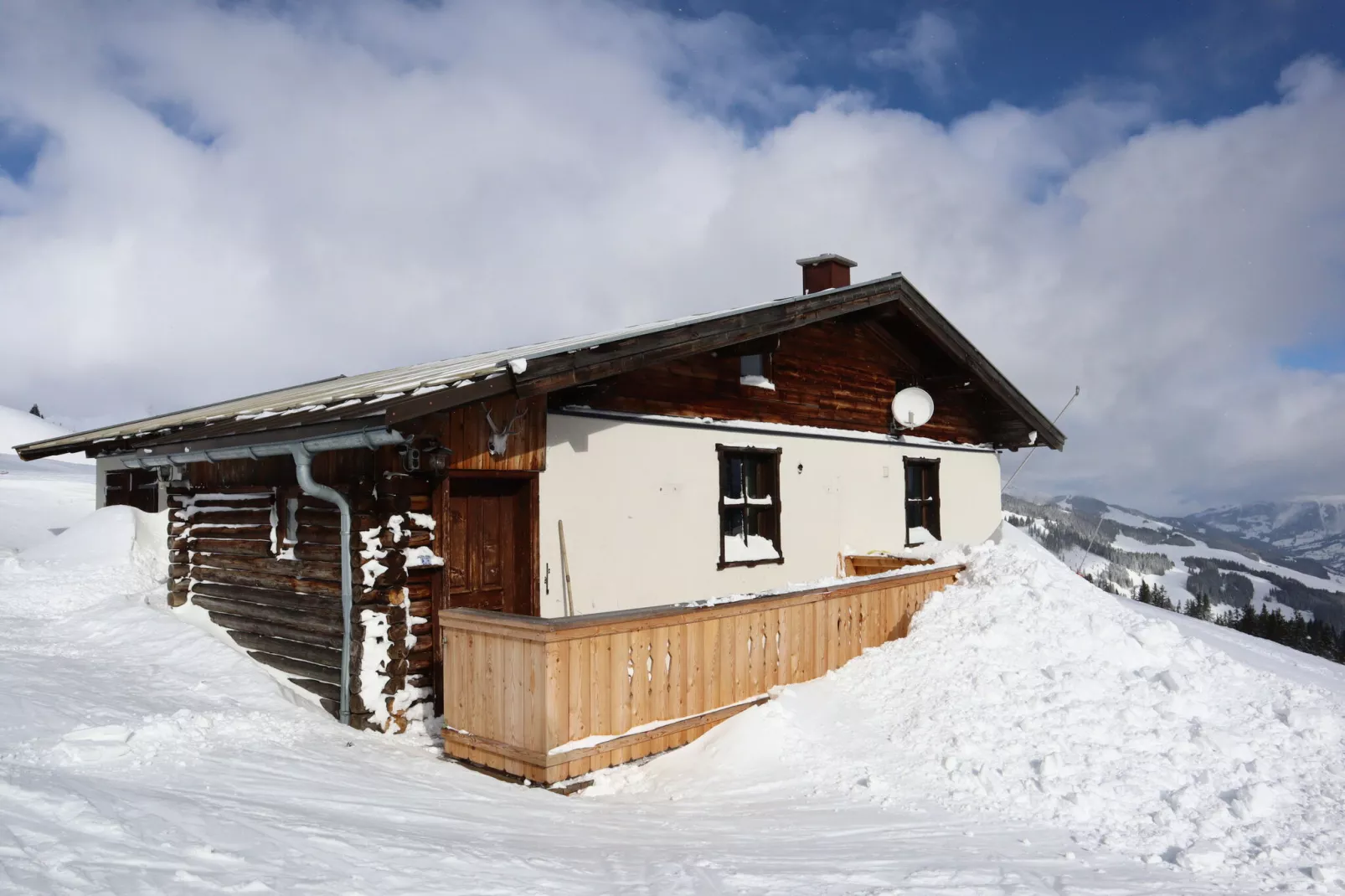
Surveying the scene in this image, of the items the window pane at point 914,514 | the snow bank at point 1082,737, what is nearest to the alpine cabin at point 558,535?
the snow bank at point 1082,737

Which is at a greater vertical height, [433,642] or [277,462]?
[277,462]

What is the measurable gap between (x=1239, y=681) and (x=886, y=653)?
131 inches

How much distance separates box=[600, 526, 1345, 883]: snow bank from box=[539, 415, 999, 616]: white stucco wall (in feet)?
7.68

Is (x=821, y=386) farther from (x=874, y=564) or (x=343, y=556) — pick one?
(x=343, y=556)

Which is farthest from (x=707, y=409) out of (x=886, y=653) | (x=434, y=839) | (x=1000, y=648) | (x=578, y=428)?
(x=434, y=839)

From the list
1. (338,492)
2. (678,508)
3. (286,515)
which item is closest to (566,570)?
(678,508)

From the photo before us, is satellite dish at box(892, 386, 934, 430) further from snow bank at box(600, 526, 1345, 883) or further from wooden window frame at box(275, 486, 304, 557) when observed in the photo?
wooden window frame at box(275, 486, 304, 557)

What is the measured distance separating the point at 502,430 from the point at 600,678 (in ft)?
9.14

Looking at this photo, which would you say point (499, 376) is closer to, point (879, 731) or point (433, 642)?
point (433, 642)

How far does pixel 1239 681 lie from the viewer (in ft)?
27.3

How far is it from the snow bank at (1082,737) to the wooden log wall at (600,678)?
0.31m

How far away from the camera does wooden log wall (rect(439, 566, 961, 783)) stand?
6242 millimetres

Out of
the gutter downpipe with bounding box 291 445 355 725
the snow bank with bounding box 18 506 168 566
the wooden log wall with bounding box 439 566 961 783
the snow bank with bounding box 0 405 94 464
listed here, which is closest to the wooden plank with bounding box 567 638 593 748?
the wooden log wall with bounding box 439 566 961 783

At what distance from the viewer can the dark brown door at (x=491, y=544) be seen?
8.27 metres
